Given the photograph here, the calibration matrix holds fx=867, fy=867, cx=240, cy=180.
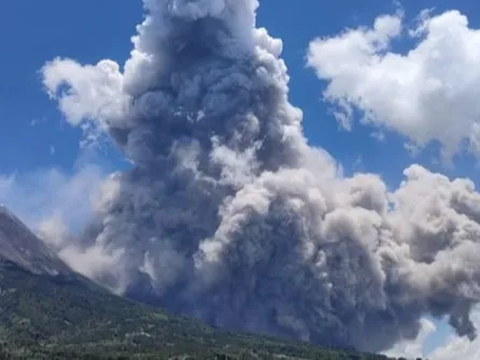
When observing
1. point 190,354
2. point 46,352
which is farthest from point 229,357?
point 46,352

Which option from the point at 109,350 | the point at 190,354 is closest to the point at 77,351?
the point at 109,350

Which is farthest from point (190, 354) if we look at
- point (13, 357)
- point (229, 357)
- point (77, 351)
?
point (13, 357)

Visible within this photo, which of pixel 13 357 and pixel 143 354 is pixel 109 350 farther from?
pixel 13 357

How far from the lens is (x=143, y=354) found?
194625 millimetres

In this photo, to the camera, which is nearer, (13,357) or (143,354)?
(13,357)

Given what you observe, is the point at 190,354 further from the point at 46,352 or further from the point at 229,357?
the point at 46,352

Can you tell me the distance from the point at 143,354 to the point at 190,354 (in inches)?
439

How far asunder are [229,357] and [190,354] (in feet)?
29.4

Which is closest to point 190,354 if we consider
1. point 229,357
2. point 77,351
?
point 229,357

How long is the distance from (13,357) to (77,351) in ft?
55.3

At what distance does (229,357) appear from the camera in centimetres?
19850

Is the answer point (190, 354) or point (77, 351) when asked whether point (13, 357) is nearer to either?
point (77, 351)

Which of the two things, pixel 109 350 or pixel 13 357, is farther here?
pixel 109 350

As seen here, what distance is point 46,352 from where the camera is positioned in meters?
190
